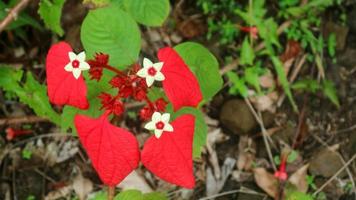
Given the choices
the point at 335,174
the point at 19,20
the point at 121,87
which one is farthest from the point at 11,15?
the point at 335,174

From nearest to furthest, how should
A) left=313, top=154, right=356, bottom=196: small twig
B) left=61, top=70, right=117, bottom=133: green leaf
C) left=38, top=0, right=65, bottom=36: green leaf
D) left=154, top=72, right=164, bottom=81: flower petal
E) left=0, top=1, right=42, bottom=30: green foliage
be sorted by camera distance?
1. left=154, top=72, right=164, bottom=81: flower petal
2. left=61, top=70, right=117, bottom=133: green leaf
3. left=38, top=0, right=65, bottom=36: green leaf
4. left=0, top=1, right=42, bottom=30: green foliage
5. left=313, top=154, right=356, bottom=196: small twig

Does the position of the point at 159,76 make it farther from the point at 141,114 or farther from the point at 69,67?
the point at 69,67

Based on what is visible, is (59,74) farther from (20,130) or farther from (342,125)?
(342,125)

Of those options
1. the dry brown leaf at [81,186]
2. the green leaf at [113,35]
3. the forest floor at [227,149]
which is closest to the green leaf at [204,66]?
the green leaf at [113,35]

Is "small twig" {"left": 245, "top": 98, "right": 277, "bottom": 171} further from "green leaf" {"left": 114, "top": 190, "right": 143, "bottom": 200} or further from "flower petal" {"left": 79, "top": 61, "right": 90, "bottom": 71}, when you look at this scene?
"flower petal" {"left": 79, "top": 61, "right": 90, "bottom": 71}

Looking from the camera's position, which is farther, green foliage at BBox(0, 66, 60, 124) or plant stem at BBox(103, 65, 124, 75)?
green foliage at BBox(0, 66, 60, 124)

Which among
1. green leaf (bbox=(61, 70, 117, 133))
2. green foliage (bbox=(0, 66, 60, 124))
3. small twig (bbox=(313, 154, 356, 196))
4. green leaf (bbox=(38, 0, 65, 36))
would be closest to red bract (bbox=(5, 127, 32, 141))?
green foliage (bbox=(0, 66, 60, 124))
